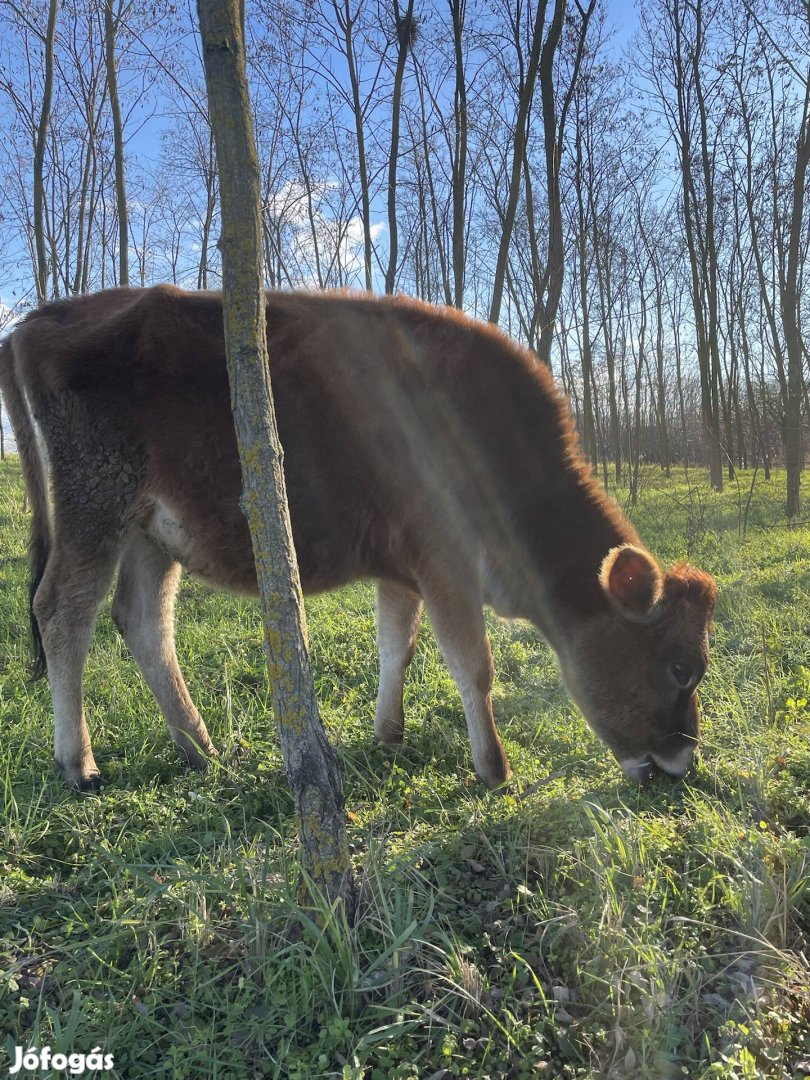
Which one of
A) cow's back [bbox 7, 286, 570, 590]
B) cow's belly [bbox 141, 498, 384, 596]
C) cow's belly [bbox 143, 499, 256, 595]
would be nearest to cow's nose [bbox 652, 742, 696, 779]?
cow's back [bbox 7, 286, 570, 590]

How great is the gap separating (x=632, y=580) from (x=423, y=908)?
1849 mm

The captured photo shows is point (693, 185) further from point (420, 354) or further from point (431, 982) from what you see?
point (431, 982)

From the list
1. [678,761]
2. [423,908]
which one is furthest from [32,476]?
[678,761]

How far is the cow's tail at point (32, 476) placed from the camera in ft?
12.4

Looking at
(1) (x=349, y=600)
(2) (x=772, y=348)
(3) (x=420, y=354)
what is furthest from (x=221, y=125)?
(2) (x=772, y=348)

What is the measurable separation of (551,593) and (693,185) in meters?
18.2

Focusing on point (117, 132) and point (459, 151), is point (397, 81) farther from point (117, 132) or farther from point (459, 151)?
point (117, 132)

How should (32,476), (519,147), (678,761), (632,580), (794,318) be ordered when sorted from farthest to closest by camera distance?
(794,318) → (519,147) → (32,476) → (678,761) → (632,580)

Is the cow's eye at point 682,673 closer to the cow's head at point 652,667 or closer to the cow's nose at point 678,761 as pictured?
the cow's head at point 652,667

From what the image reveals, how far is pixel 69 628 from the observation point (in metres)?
3.61

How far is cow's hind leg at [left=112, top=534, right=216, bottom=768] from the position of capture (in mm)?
4004

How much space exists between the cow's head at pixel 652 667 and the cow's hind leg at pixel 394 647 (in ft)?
3.97

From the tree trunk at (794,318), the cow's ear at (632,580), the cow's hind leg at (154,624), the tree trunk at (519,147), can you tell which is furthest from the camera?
the tree trunk at (794,318)

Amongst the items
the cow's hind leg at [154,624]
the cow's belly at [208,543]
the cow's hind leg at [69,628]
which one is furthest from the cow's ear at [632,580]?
the cow's hind leg at [69,628]
